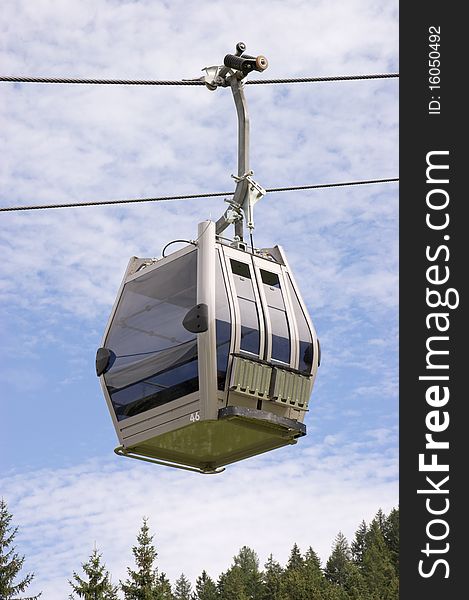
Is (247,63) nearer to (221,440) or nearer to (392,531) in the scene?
(221,440)

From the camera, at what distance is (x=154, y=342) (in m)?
11.6

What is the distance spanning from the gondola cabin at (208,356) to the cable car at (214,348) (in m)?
0.01

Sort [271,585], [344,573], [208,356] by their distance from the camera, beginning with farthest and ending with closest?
[344,573] < [271,585] < [208,356]

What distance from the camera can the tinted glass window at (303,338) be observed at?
11.8 meters

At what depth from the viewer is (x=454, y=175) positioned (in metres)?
11.2

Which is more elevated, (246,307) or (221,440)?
(246,307)

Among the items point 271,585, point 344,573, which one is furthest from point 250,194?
point 344,573

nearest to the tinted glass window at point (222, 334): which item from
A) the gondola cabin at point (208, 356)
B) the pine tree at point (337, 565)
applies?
the gondola cabin at point (208, 356)

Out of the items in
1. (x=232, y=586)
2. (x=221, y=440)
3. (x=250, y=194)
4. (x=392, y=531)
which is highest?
(x=392, y=531)

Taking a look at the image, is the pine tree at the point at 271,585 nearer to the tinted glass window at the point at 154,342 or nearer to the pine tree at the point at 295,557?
the pine tree at the point at 295,557

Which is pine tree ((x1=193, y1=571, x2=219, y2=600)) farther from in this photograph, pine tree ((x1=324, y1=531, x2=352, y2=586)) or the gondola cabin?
the gondola cabin

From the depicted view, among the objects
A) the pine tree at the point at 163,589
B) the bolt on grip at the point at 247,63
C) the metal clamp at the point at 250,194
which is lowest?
the metal clamp at the point at 250,194

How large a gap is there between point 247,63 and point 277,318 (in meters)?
2.46

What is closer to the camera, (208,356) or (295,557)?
(208,356)
